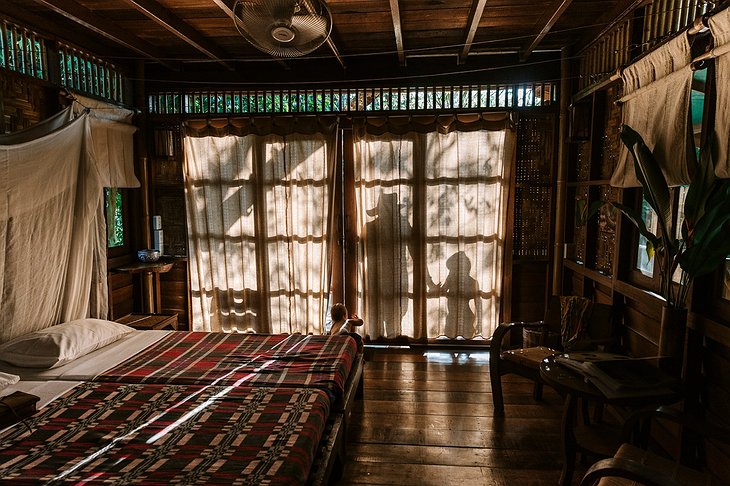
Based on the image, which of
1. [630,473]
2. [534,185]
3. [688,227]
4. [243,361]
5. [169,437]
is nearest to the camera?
[630,473]

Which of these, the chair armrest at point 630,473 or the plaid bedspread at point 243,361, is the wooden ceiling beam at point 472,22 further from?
the chair armrest at point 630,473

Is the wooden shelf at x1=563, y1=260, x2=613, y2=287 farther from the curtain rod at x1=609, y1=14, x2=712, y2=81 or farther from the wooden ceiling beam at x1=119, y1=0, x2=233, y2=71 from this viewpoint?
the wooden ceiling beam at x1=119, y1=0, x2=233, y2=71

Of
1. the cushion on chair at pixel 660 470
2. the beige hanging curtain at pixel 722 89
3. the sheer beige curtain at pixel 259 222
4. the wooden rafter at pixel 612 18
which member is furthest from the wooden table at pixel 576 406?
the sheer beige curtain at pixel 259 222

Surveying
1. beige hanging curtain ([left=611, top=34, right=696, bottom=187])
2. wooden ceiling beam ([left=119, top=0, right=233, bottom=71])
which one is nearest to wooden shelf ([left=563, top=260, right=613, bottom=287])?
beige hanging curtain ([left=611, top=34, right=696, bottom=187])

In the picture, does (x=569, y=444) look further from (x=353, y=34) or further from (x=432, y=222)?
(x=353, y=34)

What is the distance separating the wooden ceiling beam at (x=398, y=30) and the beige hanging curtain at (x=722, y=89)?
191 cm

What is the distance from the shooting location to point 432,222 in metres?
4.81

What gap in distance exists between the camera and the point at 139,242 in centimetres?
506

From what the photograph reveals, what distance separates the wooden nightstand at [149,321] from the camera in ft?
13.6

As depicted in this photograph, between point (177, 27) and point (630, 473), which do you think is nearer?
point (630, 473)

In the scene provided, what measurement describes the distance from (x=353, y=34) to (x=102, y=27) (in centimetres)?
204

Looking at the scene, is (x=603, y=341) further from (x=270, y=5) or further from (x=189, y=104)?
(x=189, y=104)

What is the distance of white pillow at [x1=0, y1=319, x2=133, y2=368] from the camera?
2900mm

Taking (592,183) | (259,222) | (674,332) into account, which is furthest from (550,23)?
(259,222)
